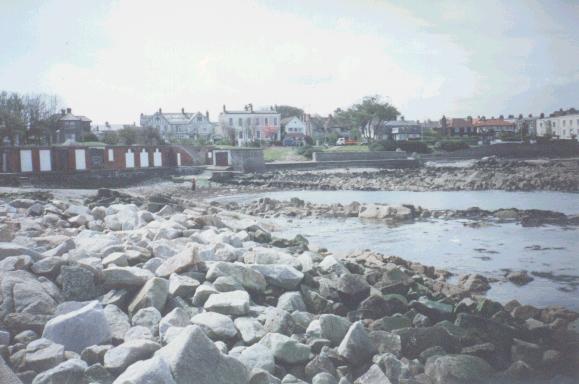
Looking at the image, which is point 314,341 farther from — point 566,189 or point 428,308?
point 566,189

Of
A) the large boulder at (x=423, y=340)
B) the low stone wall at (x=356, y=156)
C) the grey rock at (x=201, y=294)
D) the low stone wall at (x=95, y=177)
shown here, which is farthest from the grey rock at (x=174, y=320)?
the low stone wall at (x=356, y=156)

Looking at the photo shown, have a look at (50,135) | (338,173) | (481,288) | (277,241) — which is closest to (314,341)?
(481,288)

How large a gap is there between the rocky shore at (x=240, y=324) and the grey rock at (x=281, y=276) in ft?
0.04

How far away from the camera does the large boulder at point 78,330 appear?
13.1ft

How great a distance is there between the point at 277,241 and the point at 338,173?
37.5 metres

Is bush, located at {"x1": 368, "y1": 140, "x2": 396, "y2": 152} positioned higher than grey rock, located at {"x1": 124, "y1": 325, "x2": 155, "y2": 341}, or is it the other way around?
bush, located at {"x1": 368, "y1": 140, "x2": 396, "y2": 152}

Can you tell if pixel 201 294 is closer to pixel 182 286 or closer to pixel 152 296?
pixel 182 286

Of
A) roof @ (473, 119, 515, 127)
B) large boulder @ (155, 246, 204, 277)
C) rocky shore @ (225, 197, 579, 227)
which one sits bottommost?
rocky shore @ (225, 197, 579, 227)

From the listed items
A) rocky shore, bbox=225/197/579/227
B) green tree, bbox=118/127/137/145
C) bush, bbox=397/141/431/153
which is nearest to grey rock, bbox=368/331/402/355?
rocky shore, bbox=225/197/579/227

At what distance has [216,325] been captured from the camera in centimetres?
449

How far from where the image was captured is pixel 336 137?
8231 cm

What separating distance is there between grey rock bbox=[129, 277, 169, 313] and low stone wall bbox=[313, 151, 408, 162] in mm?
51089

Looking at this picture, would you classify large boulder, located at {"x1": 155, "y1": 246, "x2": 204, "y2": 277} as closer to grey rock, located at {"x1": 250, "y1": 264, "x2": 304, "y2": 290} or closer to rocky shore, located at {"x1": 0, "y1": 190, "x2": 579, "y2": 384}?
rocky shore, located at {"x1": 0, "y1": 190, "x2": 579, "y2": 384}

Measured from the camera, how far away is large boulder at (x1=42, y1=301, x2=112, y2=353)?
13.1 feet
